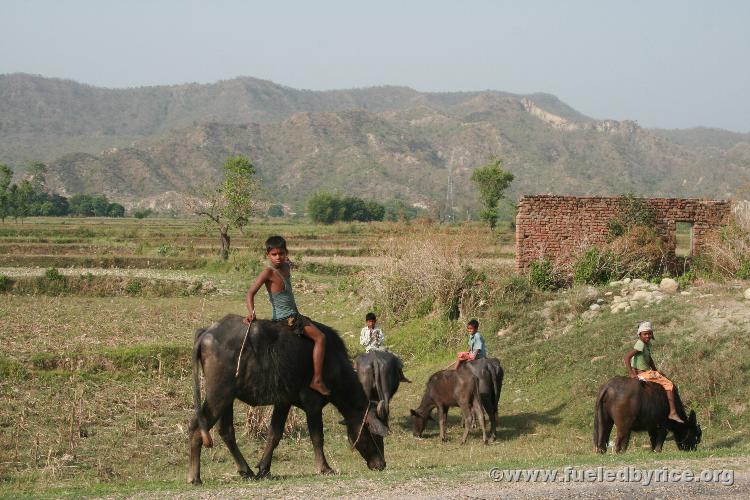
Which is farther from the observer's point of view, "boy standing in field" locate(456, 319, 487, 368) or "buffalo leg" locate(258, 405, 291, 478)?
"boy standing in field" locate(456, 319, 487, 368)

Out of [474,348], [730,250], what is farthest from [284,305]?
[730,250]

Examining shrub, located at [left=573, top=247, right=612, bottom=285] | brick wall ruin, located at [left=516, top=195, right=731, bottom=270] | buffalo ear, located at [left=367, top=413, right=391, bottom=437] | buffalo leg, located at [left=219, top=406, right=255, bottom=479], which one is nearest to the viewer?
buffalo leg, located at [left=219, top=406, right=255, bottom=479]

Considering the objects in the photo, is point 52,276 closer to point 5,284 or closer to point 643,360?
point 5,284

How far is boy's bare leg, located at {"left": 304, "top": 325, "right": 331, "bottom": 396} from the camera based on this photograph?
32.8 feet

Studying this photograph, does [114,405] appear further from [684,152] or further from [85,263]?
[684,152]

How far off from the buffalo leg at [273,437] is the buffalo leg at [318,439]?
0.31 m

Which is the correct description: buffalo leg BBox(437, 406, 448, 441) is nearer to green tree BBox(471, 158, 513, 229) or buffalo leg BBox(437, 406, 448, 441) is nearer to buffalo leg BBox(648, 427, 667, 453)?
buffalo leg BBox(648, 427, 667, 453)

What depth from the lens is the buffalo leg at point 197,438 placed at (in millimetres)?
9539

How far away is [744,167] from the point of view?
492ft

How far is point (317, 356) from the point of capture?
32.8 feet

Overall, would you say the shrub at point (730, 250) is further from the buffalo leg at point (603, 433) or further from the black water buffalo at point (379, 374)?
the buffalo leg at point (603, 433)

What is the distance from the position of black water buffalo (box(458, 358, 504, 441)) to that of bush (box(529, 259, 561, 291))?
9.10 m

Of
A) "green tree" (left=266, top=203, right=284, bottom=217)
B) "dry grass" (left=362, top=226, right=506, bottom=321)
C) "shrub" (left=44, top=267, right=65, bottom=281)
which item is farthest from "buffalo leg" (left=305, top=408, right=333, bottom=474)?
"green tree" (left=266, top=203, right=284, bottom=217)

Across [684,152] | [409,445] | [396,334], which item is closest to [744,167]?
[684,152]
